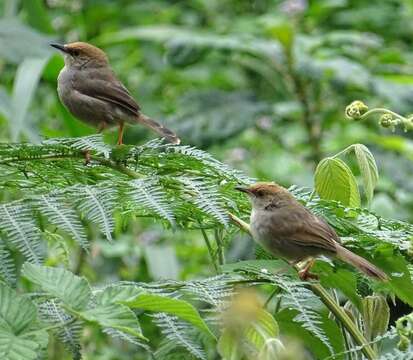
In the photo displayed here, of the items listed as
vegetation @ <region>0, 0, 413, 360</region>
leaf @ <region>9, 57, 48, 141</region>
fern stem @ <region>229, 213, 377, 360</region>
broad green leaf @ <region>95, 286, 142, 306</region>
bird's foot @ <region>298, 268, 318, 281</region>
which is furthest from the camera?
leaf @ <region>9, 57, 48, 141</region>

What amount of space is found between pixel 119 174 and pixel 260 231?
349mm

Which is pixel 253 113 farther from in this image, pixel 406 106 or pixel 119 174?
pixel 119 174

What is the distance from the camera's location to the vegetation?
174cm

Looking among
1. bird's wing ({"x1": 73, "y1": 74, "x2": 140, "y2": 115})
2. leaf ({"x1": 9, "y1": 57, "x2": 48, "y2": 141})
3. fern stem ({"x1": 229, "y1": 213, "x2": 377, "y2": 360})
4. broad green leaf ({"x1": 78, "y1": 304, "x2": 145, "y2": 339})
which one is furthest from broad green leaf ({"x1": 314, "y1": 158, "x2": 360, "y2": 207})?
leaf ({"x1": 9, "y1": 57, "x2": 48, "y2": 141})

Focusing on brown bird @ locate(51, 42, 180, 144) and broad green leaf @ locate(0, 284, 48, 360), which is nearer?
broad green leaf @ locate(0, 284, 48, 360)

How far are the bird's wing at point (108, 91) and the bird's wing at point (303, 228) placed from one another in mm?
1088

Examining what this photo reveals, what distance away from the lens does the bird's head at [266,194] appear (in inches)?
99.9

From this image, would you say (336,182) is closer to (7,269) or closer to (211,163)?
(211,163)

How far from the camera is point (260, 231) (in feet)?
7.84

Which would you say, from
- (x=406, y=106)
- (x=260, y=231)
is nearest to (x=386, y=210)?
(x=406, y=106)

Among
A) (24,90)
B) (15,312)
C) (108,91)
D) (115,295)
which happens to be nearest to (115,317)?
(115,295)

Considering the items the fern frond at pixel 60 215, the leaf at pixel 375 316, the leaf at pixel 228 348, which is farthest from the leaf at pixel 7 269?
the leaf at pixel 375 316

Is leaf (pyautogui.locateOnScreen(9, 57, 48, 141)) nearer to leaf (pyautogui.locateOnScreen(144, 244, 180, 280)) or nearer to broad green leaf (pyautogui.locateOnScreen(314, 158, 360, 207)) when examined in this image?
leaf (pyautogui.locateOnScreen(144, 244, 180, 280))

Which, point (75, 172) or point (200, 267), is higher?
point (75, 172)
